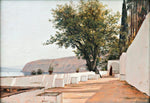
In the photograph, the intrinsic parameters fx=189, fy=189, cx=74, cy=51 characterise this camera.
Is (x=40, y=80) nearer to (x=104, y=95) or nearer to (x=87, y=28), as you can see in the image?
(x=104, y=95)

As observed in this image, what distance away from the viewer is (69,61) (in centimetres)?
3512

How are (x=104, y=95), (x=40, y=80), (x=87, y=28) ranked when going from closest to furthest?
(x=104, y=95) → (x=40, y=80) → (x=87, y=28)

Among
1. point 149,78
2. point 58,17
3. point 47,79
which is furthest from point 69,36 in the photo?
point 149,78

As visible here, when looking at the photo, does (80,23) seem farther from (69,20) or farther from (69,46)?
(69,46)

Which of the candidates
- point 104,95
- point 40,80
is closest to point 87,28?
point 40,80

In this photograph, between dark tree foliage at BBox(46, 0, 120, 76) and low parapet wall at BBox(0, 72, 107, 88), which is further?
dark tree foliage at BBox(46, 0, 120, 76)

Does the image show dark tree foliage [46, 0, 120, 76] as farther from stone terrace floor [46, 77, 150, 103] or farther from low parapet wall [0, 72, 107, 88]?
stone terrace floor [46, 77, 150, 103]

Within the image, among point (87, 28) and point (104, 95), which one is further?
point (87, 28)

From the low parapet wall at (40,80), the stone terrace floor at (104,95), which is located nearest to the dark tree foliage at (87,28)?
the low parapet wall at (40,80)

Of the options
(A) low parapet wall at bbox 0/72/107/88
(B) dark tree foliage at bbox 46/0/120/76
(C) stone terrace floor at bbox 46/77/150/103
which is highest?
(B) dark tree foliage at bbox 46/0/120/76

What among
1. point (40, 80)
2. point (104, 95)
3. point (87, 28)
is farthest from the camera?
point (87, 28)

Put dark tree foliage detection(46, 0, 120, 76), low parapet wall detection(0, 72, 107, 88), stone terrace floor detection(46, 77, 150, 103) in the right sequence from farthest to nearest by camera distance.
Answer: dark tree foliage detection(46, 0, 120, 76)
low parapet wall detection(0, 72, 107, 88)
stone terrace floor detection(46, 77, 150, 103)

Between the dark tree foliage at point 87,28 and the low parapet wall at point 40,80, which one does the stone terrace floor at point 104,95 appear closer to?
the low parapet wall at point 40,80

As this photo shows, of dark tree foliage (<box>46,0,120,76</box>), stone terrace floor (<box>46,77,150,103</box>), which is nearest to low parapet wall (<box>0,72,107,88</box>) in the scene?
stone terrace floor (<box>46,77,150,103</box>)
